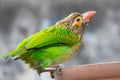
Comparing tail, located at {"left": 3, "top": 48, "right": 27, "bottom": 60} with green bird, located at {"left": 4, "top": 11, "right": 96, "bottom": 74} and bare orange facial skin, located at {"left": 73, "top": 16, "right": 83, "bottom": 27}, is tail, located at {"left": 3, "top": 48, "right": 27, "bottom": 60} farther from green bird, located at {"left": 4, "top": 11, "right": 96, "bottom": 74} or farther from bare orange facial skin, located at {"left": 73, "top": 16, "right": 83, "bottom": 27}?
bare orange facial skin, located at {"left": 73, "top": 16, "right": 83, "bottom": 27}

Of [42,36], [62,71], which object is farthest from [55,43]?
[62,71]

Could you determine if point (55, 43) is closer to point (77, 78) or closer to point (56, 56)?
point (56, 56)

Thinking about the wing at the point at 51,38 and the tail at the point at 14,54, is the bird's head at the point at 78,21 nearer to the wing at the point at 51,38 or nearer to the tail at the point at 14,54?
the wing at the point at 51,38

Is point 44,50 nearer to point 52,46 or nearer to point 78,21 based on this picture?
point 52,46

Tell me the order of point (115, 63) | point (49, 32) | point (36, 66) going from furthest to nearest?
1. point (49, 32)
2. point (36, 66)
3. point (115, 63)

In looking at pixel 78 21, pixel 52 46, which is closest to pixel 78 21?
pixel 78 21

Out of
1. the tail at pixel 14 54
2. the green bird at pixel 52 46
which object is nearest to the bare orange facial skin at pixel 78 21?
the green bird at pixel 52 46
